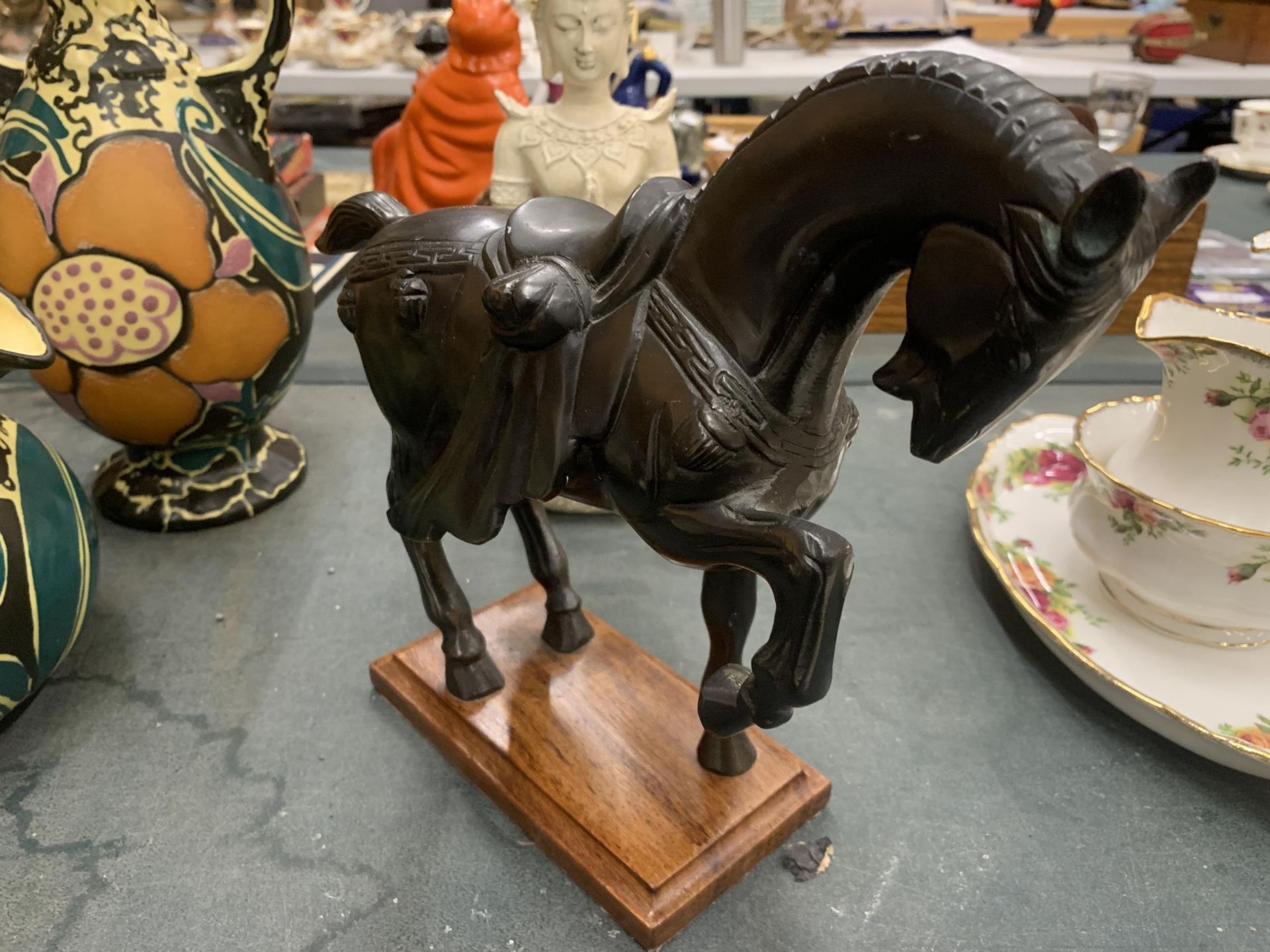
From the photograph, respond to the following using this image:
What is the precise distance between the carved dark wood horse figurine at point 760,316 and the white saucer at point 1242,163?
1.68 m

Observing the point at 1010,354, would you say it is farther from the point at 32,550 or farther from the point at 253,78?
the point at 253,78

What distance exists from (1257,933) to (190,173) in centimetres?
94

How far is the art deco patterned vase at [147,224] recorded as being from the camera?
2.45 feet

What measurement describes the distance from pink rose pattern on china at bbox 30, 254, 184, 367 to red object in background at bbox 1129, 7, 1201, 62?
6.35 feet

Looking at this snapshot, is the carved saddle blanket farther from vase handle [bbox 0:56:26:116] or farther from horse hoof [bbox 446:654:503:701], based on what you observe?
vase handle [bbox 0:56:26:116]

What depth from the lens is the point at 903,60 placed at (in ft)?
1.10

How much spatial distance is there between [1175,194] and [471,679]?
522 mm

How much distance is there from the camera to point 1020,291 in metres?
0.33

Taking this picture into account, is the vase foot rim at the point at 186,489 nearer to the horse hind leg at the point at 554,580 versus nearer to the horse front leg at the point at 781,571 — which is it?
the horse hind leg at the point at 554,580

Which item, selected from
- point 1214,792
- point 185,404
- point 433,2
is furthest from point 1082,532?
point 433,2

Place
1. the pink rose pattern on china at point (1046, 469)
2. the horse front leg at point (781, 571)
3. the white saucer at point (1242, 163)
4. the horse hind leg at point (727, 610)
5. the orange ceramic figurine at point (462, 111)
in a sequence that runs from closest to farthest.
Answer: the horse front leg at point (781, 571) < the horse hind leg at point (727, 610) < the pink rose pattern on china at point (1046, 469) < the orange ceramic figurine at point (462, 111) < the white saucer at point (1242, 163)

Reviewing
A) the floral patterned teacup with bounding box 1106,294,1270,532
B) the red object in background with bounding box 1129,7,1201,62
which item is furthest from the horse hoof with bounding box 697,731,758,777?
the red object in background with bounding box 1129,7,1201,62

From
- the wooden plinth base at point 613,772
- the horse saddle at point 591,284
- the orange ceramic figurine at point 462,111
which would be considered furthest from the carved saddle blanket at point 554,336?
the orange ceramic figurine at point 462,111

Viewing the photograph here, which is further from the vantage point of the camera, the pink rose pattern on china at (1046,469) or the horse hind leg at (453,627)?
the pink rose pattern on china at (1046,469)
